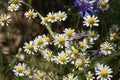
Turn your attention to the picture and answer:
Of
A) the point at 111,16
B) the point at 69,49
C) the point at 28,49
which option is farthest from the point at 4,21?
the point at 111,16

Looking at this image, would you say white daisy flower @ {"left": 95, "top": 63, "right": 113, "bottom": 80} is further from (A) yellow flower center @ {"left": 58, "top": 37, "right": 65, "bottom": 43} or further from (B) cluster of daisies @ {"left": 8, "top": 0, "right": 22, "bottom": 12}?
(B) cluster of daisies @ {"left": 8, "top": 0, "right": 22, "bottom": 12}

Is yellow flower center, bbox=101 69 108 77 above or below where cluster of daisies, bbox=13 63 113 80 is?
below

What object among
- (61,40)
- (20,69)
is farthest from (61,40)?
(20,69)

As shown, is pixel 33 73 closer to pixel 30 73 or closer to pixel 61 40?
pixel 30 73

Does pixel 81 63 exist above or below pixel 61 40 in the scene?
below

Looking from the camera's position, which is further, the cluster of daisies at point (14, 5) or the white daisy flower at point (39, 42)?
the cluster of daisies at point (14, 5)

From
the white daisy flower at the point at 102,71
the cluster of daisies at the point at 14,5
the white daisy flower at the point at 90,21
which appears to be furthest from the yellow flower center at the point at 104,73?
the cluster of daisies at the point at 14,5

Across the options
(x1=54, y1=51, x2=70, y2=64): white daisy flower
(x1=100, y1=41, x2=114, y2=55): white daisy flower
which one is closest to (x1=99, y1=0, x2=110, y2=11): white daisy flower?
(x1=100, y1=41, x2=114, y2=55): white daisy flower

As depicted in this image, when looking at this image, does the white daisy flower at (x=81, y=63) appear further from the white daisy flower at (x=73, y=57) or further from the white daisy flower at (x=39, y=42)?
the white daisy flower at (x=39, y=42)

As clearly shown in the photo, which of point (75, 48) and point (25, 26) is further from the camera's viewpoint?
point (25, 26)
